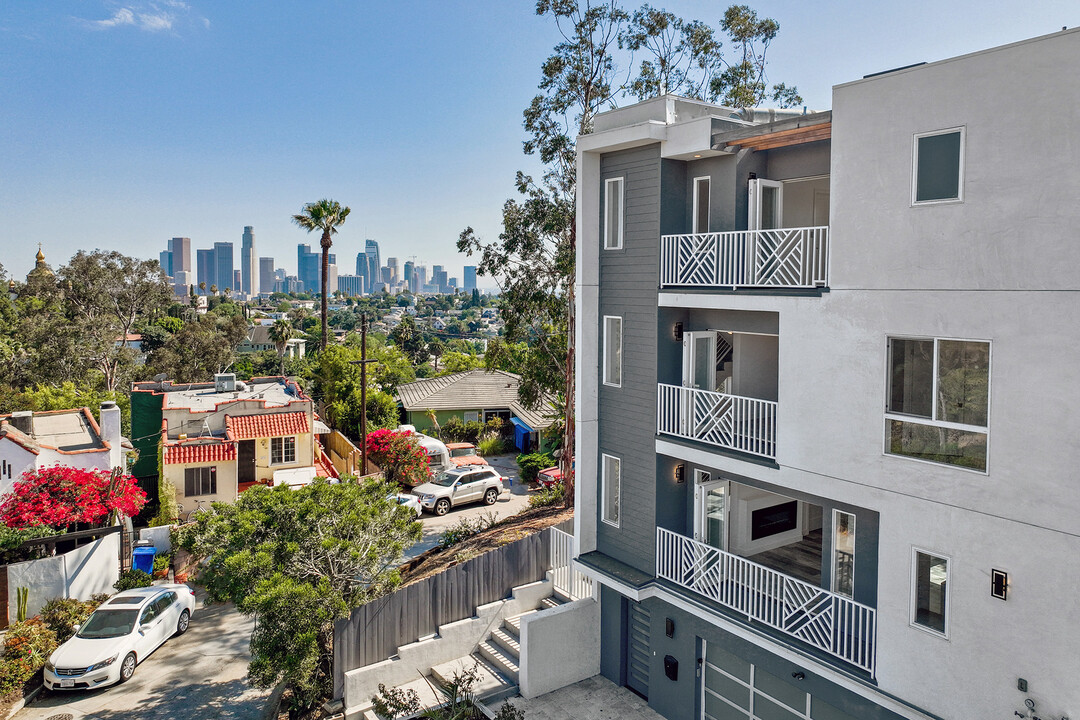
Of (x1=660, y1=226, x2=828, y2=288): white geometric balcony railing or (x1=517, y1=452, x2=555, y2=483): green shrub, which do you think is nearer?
(x1=660, y1=226, x2=828, y2=288): white geometric balcony railing

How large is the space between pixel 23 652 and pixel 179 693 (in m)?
3.57

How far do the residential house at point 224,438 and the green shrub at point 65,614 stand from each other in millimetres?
7555

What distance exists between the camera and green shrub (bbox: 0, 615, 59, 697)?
47.8 feet

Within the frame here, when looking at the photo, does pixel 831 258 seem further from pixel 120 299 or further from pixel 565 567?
pixel 120 299

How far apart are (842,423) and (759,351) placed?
363 centimetres

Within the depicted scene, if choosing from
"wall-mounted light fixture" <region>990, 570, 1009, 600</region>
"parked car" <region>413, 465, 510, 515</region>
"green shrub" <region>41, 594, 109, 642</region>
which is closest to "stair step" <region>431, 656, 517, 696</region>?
"wall-mounted light fixture" <region>990, 570, 1009, 600</region>

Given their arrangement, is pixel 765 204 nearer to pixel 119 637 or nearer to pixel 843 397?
pixel 843 397

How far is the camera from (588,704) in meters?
13.4

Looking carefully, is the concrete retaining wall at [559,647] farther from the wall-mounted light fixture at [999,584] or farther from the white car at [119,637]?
the white car at [119,637]

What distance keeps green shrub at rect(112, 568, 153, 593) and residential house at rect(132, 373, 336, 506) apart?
228 inches

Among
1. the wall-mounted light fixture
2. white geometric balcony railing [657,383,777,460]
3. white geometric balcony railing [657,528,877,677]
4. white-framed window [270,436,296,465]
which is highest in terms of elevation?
white geometric balcony railing [657,383,777,460]

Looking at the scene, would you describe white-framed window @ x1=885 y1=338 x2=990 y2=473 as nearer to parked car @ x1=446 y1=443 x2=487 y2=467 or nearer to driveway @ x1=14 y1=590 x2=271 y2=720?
driveway @ x1=14 y1=590 x2=271 y2=720

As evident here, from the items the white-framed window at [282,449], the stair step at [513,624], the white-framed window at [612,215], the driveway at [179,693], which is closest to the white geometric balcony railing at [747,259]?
the white-framed window at [612,215]

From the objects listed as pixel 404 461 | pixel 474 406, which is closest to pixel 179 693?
pixel 404 461
